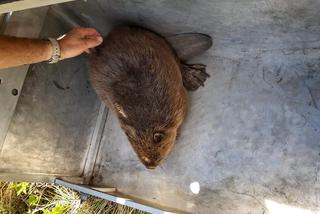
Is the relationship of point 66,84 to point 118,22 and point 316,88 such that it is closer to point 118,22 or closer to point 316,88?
point 118,22

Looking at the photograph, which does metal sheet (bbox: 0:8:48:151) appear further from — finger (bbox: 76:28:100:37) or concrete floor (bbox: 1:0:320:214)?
finger (bbox: 76:28:100:37)

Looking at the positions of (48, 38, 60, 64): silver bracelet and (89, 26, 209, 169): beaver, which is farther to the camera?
(89, 26, 209, 169): beaver

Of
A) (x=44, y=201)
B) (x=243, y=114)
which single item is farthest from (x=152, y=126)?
(x=44, y=201)

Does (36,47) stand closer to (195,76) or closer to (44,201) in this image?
(195,76)

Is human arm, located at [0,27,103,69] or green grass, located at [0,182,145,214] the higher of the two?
human arm, located at [0,27,103,69]

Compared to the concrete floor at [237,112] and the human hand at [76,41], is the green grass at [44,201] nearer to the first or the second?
the concrete floor at [237,112]

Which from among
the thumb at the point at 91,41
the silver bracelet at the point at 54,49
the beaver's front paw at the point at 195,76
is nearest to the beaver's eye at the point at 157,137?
the beaver's front paw at the point at 195,76

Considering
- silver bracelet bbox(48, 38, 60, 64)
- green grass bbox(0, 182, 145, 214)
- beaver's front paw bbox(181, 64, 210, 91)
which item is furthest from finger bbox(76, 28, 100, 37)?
green grass bbox(0, 182, 145, 214)

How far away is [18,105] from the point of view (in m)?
2.89

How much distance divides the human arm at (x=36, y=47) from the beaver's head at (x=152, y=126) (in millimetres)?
596

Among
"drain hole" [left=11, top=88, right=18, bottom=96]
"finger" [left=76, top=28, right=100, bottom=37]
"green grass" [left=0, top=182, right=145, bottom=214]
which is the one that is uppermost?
"finger" [left=76, top=28, right=100, bottom=37]

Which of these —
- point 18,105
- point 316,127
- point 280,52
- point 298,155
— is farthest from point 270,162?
point 18,105

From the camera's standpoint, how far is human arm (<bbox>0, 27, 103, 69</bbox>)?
7.51ft

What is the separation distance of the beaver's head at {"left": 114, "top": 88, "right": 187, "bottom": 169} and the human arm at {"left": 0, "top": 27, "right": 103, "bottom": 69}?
0.60 meters
